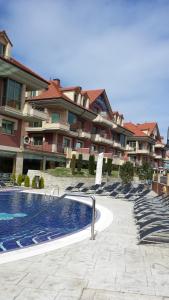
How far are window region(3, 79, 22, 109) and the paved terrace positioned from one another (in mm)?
24113

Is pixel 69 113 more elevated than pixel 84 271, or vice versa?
pixel 69 113

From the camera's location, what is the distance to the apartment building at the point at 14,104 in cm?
3052

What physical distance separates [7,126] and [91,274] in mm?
27399

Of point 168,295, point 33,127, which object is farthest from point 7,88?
point 168,295

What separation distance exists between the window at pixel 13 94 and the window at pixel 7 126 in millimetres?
1766

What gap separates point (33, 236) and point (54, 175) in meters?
21.9

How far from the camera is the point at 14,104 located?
1251 inches

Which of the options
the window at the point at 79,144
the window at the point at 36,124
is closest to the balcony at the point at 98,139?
the window at the point at 79,144

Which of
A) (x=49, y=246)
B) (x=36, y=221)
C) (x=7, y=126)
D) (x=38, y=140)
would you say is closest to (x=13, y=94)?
(x=7, y=126)

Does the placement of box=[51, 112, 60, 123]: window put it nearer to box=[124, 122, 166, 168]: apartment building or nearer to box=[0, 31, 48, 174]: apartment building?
box=[0, 31, 48, 174]: apartment building

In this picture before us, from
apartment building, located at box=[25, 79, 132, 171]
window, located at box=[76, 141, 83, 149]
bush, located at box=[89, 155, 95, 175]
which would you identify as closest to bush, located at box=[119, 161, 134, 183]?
bush, located at box=[89, 155, 95, 175]

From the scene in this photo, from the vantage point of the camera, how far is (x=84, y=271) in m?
6.58

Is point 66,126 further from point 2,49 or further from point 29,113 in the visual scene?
point 2,49

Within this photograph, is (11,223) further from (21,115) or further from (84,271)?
(21,115)
